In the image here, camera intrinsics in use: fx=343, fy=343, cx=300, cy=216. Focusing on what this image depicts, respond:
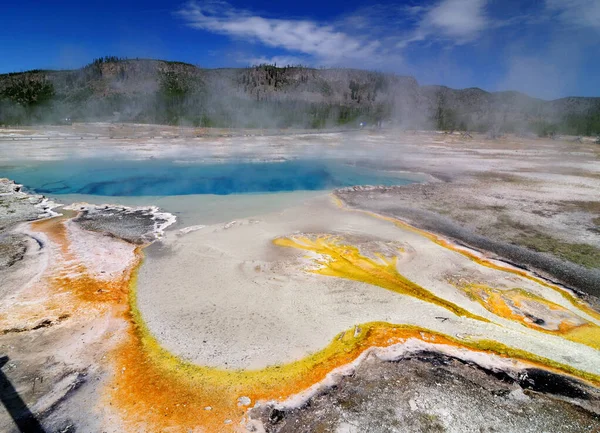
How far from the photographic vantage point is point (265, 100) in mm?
74750

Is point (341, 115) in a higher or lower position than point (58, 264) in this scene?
higher

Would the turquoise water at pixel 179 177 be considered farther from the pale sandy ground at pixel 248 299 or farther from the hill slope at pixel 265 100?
the hill slope at pixel 265 100

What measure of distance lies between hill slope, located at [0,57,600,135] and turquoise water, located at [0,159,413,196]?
38.3 m

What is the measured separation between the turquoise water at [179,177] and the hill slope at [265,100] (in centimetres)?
3827

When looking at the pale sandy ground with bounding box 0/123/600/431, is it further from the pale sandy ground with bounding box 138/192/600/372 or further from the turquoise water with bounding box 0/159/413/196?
the turquoise water with bounding box 0/159/413/196

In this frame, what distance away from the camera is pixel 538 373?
10.5 ft

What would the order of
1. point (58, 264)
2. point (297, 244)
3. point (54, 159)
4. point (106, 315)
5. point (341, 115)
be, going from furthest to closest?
point (341, 115)
point (54, 159)
point (297, 244)
point (58, 264)
point (106, 315)

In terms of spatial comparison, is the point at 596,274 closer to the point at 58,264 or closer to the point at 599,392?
the point at 599,392

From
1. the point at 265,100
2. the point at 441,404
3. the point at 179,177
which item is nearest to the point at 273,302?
the point at 441,404

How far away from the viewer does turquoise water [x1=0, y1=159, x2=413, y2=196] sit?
443 inches

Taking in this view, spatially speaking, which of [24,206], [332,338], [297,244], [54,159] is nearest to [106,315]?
[332,338]

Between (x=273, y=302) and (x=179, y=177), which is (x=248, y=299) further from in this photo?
(x=179, y=177)

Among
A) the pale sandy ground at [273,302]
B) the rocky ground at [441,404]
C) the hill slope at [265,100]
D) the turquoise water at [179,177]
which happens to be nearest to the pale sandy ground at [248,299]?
the pale sandy ground at [273,302]

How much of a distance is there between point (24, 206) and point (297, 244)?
702 centimetres
